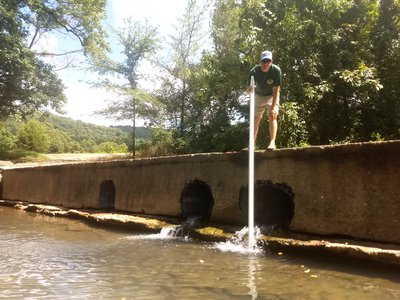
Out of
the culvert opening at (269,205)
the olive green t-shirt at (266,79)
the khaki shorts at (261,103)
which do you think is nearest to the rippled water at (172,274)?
the culvert opening at (269,205)

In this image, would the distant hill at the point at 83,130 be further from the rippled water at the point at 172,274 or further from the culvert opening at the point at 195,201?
the rippled water at the point at 172,274

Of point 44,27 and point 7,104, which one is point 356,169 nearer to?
point 7,104

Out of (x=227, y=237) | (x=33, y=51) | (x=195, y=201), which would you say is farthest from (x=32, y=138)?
(x=227, y=237)

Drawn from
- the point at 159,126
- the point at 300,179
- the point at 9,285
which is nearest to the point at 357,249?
the point at 300,179

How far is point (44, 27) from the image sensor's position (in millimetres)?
21562

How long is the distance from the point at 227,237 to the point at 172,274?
1.63 metres

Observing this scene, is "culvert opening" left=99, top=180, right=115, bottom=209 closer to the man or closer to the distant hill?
the man

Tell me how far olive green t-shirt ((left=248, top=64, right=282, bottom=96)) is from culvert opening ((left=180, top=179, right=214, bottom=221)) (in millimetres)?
1742

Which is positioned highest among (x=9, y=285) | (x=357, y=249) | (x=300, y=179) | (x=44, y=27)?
(x=44, y=27)

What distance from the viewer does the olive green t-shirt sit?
536 cm

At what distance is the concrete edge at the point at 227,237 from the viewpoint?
3.41m

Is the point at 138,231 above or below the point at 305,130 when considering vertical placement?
below

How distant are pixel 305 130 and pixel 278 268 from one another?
7.37 meters

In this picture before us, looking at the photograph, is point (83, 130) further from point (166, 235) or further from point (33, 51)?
point (166, 235)
